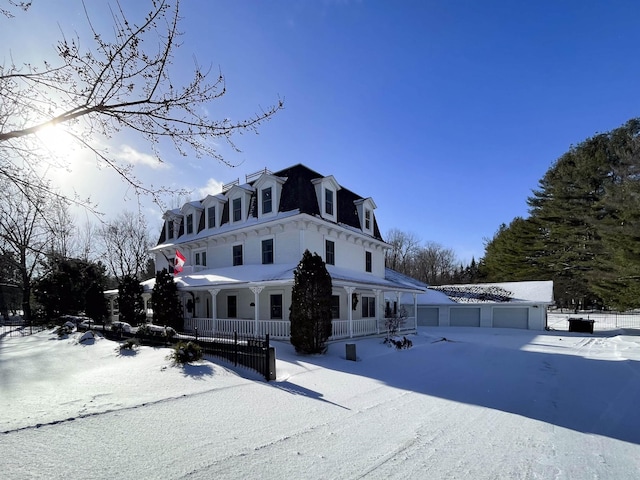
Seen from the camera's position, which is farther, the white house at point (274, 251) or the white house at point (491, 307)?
the white house at point (491, 307)

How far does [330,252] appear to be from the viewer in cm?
1778

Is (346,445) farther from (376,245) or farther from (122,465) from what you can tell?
(376,245)

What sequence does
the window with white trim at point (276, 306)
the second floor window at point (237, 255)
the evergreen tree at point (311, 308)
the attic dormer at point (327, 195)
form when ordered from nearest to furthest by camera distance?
the evergreen tree at point (311, 308), the window with white trim at point (276, 306), the attic dormer at point (327, 195), the second floor window at point (237, 255)

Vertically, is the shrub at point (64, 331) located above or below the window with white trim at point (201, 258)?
below

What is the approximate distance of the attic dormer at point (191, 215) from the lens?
21500 millimetres

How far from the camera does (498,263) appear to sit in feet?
162

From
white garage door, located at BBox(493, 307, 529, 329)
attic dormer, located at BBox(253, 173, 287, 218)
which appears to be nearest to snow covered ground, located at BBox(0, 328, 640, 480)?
attic dormer, located at BBox(253, 173, 287, 218)

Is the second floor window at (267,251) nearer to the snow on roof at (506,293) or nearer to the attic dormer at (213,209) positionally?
the attic dormer at (213,209)

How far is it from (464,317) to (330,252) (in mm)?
16558

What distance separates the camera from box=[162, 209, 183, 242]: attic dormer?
22938 mm

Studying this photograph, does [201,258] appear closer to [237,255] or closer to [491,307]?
[237,255]

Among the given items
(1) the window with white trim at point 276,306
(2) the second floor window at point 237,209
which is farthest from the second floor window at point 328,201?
(1) the window with white trim at point 276,306

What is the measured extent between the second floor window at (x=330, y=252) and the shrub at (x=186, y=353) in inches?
345

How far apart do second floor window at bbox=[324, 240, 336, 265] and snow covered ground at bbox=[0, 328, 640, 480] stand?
23.8ft
